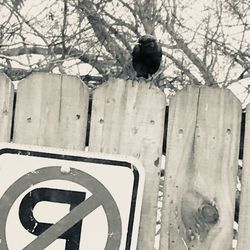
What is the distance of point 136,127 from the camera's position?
1779mm

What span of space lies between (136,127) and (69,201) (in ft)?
0.99

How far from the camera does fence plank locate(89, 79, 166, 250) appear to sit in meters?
1.76

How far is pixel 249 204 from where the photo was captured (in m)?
1.77

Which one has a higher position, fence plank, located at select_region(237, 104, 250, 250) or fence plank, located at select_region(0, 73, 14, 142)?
fence plank, located at select_region(0, 73, 14, 142)

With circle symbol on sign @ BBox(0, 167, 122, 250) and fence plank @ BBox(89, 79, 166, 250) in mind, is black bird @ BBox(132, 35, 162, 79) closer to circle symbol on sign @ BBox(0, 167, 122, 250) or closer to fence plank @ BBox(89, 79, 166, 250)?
fence plank @ BBox(89, 79, 166, 250)

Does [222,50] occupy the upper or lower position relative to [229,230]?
upper

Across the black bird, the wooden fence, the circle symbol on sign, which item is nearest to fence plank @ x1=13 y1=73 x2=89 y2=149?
the wooden fence

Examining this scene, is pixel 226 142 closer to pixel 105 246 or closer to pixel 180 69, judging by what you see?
pixel 105 246

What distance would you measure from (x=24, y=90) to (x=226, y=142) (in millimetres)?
628

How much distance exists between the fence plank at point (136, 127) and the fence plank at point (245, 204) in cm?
26

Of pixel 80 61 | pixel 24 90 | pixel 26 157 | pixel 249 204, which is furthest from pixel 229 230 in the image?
pixel 80 61

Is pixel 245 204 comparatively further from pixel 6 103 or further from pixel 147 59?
pixel 147 59

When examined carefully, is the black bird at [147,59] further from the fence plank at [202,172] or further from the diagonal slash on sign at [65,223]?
the diagonal slash on sign at [65,223]

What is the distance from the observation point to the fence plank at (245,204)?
176cm
